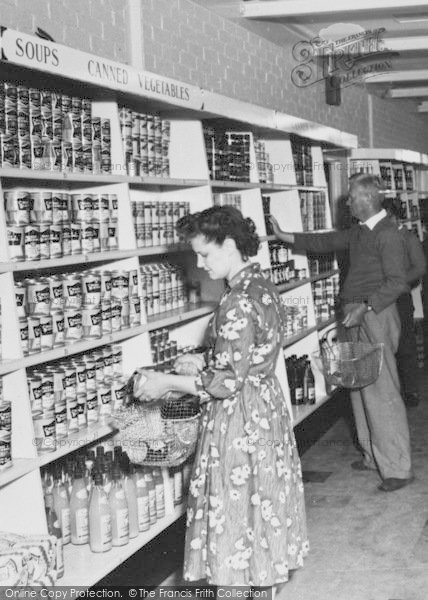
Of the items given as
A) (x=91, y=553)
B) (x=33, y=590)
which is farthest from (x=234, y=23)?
(x=33, y=590)

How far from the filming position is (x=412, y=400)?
26.1 ft

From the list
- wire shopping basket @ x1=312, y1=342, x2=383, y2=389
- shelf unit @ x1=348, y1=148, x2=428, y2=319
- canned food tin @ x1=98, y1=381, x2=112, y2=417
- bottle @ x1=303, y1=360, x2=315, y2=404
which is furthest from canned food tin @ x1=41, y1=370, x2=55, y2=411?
shelf unit @ x1=348, y1=148, x2=428, y2=319

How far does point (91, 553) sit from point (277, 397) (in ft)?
3.33

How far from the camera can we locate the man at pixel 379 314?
5.43 m

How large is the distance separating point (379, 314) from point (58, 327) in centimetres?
257

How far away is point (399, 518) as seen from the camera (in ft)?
16.4

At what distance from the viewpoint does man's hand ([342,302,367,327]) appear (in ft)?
17.5

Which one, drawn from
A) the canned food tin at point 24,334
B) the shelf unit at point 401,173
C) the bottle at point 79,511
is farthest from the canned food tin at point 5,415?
the shelf unit at point 401,173

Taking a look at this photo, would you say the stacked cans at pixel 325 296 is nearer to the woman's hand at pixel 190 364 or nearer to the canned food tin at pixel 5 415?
the woman's hand at pixel 190 364

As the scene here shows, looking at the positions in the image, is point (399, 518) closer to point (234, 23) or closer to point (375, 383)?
point (375, 383)

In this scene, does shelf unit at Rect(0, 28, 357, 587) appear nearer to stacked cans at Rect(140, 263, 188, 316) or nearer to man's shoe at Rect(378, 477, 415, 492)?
stacked cans at Rect(140, 263, 188, 316)

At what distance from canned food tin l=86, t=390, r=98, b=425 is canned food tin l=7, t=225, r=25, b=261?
0.80m

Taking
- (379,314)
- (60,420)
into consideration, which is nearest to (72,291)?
(60,420)

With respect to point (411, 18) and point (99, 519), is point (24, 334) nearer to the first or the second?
point (99, 519)
